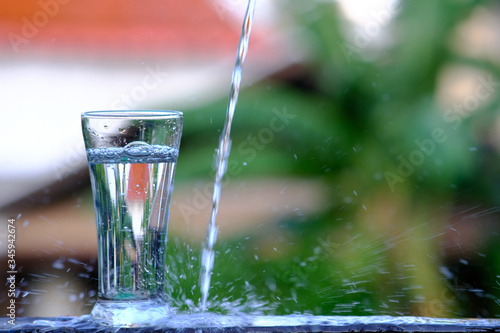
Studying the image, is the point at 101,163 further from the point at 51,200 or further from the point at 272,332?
Answer: the point at 51,200

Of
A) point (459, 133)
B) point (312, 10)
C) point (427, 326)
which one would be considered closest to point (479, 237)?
point (459, 133)

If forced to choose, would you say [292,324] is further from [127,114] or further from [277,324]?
[127,114]

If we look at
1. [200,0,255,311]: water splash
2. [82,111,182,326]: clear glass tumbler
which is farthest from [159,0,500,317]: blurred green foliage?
[82,111,182,326]: clear glass tumbler

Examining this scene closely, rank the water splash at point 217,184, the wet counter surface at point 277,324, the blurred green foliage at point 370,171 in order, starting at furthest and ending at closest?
the blurred green foliage at point 370,171 < the water splash at point 217,184 < the wet counter surface at point 277,324

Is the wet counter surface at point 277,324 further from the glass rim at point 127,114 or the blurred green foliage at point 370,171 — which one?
the blurred green foliage at point 370,171

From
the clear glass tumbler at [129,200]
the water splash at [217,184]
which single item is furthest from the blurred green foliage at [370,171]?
the clear glass tumbler at [129,200]

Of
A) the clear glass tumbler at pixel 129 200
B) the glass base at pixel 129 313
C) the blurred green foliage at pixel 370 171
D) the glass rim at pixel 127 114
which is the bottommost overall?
the glass base at pixel 129 313

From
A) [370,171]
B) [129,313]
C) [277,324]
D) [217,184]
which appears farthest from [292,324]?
[370,171]

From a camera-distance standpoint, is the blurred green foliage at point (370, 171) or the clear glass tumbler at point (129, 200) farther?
the blurred green foliage at point (370, 171)
